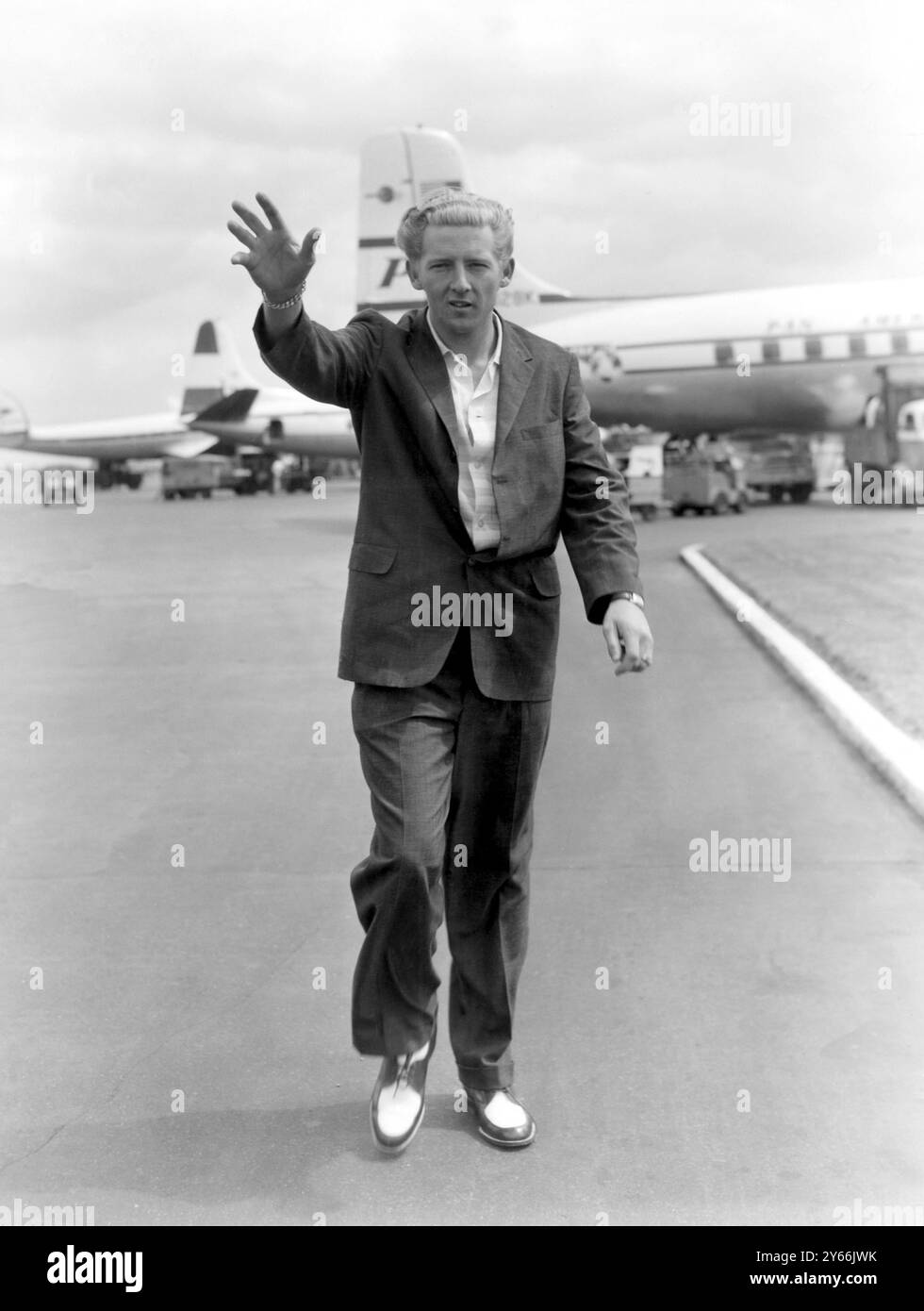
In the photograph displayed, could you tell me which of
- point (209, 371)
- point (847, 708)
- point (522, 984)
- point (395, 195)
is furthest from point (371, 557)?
point (209, 371)

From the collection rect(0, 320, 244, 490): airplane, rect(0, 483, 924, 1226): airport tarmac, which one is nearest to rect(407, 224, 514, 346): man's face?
rect(0, 483, 924, 1226): airport tarmac

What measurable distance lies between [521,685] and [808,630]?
335 inches

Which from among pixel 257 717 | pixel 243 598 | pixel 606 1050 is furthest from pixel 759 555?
pixel 606 1050

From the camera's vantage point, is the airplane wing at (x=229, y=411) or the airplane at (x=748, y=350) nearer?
the airplane at (x=748, y=350)

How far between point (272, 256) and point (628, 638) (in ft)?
3.62

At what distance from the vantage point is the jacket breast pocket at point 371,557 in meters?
3.52

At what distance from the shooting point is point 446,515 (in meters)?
3.51

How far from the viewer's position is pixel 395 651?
3.49 metres

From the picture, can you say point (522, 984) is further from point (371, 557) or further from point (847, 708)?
point (847, 708)

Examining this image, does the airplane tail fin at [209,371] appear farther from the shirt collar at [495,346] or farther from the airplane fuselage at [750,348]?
the shirt collar at [495,346]

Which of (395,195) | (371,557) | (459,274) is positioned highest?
(395,195)

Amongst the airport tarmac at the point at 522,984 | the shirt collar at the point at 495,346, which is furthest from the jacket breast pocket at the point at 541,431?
the airport tarmac at the point at 522,984

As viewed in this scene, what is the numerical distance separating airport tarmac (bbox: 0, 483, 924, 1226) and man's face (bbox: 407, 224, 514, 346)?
1823mm

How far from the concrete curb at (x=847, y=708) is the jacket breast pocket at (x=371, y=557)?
11.8ft
